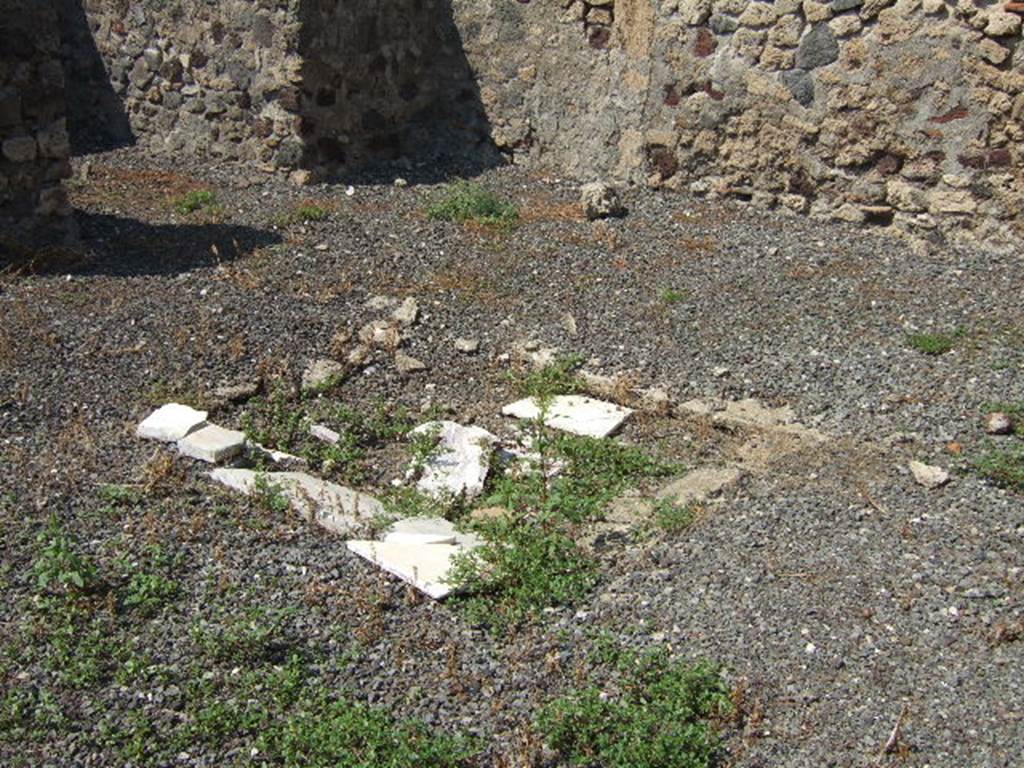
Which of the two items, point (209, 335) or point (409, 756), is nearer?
point (409, 756)

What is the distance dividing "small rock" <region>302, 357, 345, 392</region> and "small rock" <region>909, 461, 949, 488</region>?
9.14ft

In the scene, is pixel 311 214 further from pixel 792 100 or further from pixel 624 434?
pixel 624 434

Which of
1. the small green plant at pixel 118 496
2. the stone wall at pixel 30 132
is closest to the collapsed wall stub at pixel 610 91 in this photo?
the stone wall at pixel 30 132

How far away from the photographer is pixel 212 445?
5.53 m

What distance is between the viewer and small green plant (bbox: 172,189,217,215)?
29.4 feet

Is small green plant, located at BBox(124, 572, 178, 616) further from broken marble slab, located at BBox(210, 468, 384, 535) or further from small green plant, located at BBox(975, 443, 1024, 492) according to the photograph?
small green plant, located at BBox(975, 443, 1024, 492)

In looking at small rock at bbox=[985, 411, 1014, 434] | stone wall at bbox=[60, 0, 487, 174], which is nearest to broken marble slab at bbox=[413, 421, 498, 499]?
small rock at bbox=[985, 411, 1014, 434]

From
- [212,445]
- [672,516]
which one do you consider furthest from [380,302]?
[672,516]

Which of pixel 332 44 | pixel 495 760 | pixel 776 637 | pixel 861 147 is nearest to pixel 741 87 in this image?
pixel 861 147

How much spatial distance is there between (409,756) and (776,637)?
1.33 m

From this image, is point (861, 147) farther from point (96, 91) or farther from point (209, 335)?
point (96, 91)

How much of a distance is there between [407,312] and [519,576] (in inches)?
112

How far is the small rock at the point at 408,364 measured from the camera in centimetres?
669

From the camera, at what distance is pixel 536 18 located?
9.86 metres
